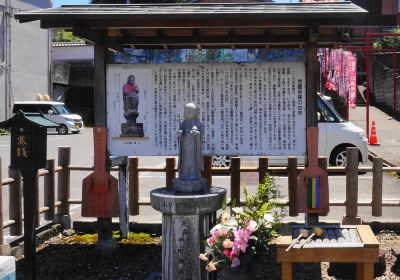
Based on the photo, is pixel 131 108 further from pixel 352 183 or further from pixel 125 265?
pixel 352 183

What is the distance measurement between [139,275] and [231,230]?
1971mm

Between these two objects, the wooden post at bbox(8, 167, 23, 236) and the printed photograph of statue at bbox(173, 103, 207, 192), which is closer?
the printed photograph of statue at bbox(173, 103, 207, 192)

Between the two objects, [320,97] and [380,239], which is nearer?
[380,239]

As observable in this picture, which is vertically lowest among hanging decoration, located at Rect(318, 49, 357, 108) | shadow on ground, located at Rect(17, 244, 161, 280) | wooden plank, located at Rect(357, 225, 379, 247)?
shadow on ground, located at Rect(17, 244, 161, 280)

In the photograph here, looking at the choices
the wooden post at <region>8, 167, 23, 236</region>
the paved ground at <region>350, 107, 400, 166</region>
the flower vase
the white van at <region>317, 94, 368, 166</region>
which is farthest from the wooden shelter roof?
the paved ground at <region>350, 107, 400, 166</region>

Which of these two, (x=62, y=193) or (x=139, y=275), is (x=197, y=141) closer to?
(x=139, y=275)

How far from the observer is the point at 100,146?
7.57 meters

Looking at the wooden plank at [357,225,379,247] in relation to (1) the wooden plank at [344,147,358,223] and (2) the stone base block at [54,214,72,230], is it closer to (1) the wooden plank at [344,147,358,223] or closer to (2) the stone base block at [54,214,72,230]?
(1) the wooden plank at [344,147,358,223]

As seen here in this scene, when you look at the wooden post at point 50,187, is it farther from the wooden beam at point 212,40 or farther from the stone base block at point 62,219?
the wooden beam at point 212,40

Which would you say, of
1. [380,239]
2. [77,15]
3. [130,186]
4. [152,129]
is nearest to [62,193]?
[130,186]

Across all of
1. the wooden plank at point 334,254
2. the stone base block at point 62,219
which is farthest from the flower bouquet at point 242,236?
the stone base block at point 62,219

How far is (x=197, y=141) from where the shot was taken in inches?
245

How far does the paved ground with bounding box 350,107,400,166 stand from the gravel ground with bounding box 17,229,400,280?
360 inches

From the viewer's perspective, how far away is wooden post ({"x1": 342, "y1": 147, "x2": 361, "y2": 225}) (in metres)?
8.49
